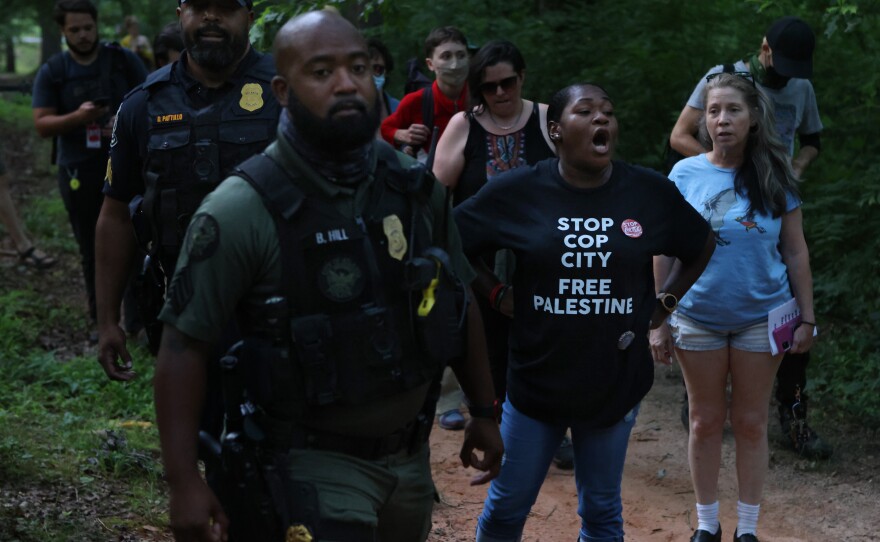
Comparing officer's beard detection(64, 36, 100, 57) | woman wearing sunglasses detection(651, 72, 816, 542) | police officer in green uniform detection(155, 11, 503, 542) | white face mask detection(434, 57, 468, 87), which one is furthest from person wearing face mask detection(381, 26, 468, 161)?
police officer in green uniform detection(155, 11, 503, 542)

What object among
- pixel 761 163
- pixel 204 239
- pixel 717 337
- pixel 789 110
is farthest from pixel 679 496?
pixel 204 239

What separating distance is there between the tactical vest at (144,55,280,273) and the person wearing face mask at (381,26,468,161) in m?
2.85

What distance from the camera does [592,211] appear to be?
4.37 metres

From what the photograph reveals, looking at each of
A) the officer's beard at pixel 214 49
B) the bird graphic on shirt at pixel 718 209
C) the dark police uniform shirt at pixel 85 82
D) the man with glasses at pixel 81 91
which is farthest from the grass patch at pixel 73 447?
the bird graphic on shirt at pixel 718 209

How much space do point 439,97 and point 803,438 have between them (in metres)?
3.05

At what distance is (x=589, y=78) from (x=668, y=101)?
0.69 metres

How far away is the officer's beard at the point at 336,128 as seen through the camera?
3.15m

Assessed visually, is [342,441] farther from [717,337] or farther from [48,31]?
[48,31]

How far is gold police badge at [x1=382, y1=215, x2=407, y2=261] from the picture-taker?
3277 mm

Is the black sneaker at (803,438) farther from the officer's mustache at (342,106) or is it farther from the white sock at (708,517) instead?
the officer's mustache at (342,106)

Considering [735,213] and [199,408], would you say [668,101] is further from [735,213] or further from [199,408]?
[199,408]

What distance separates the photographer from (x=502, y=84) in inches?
234

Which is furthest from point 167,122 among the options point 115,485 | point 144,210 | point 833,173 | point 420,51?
point 420,51

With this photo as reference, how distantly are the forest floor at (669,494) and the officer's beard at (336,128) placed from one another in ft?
8.90
